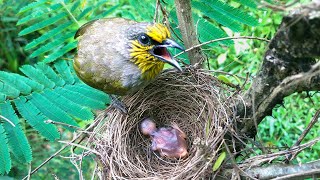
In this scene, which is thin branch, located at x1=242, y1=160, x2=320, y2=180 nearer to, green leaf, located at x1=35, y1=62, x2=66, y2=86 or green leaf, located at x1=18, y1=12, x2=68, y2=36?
green leaf, located at x1=35, y1=62, x2=66, y2=86

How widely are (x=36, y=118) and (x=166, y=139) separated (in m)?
0.79

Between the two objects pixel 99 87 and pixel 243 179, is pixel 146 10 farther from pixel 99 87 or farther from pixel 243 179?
pixel 243 179

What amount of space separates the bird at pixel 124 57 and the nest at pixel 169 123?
0.45 ft

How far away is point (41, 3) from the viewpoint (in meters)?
2.89

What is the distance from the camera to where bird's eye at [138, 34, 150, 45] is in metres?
2.55

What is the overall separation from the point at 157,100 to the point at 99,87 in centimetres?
37

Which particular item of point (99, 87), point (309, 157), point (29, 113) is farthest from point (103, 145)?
point (309, 157)

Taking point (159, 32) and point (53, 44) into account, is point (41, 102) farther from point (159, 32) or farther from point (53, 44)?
point (159, 32)

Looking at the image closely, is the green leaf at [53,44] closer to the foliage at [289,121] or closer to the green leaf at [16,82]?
the green leaf at [16,82]

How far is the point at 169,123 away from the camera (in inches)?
115

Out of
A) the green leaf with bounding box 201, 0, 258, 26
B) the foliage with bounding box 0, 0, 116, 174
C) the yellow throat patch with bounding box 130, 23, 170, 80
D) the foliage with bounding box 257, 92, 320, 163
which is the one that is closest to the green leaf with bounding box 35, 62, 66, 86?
the foliage with bounding box 0, 0, 116, 174

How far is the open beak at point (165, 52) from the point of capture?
2.43 metres

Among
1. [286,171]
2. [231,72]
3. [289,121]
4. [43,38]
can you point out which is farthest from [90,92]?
[289,121]

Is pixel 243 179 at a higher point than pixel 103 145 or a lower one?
lower
